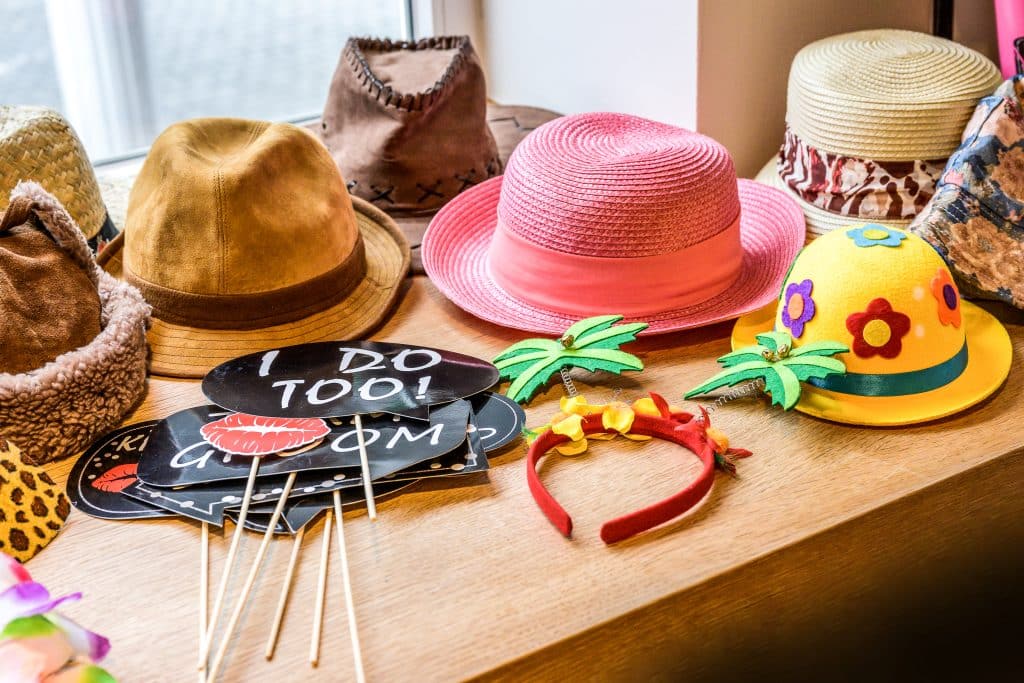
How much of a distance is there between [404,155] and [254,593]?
0.78 meters

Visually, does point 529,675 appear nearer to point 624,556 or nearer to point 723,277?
point 624,556

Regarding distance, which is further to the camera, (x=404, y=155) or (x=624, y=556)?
(x=404, y=155)

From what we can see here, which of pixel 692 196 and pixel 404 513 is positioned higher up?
pixel 692 196

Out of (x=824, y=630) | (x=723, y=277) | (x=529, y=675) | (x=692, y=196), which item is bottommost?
(x=824, y=630)

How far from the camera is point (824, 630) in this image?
0.93m

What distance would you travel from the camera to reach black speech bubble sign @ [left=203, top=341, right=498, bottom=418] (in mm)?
977

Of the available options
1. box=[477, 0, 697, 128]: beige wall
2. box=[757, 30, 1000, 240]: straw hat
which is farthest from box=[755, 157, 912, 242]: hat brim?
box=[477, 0, 697, 128]: beige wall

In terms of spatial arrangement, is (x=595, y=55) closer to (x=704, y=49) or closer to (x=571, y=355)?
(x=704, y=49)

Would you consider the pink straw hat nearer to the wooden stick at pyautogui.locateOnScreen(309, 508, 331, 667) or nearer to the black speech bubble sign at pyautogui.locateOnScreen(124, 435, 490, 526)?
the black speech bubble sign at pyautogui.locateOnScreen(124, 435, 490, 526)

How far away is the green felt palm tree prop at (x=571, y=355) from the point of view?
1018mm

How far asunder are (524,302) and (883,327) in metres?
0.41

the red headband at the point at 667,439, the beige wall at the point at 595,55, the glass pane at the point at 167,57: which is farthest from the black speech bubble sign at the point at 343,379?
the glass pane at the point at 167,57

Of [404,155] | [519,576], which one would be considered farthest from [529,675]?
[404,155]

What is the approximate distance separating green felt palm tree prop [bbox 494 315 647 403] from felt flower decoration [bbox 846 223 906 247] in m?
0.23
